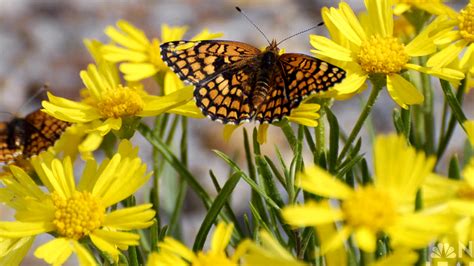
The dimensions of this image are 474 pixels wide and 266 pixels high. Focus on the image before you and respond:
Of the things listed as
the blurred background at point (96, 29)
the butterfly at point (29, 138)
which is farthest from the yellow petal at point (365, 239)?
the blurred background at point (96, 29)

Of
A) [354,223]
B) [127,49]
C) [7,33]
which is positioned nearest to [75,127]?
[127,49]

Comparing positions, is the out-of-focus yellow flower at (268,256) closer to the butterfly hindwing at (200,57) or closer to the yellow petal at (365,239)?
the yellow petal at (365,239)

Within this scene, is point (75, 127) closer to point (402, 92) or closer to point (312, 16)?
point (402, 92)

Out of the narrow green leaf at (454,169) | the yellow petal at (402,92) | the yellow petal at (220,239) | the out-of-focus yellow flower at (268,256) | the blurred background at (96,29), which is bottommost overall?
the out-of-focus yellow flower at (268,256)

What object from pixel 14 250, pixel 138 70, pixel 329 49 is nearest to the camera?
pixel 14 250

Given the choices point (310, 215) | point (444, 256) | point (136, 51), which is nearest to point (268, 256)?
point (310, 215)

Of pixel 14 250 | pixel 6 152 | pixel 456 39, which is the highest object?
pixel 456 39

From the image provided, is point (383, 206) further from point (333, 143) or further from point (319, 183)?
point (333, 143)
